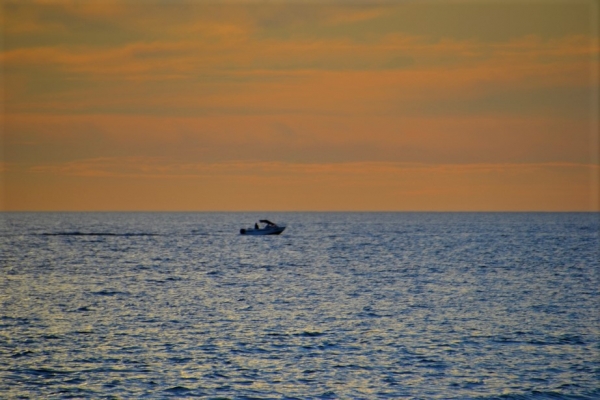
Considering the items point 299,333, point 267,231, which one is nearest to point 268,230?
point 267,231

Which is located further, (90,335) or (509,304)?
(509,304)

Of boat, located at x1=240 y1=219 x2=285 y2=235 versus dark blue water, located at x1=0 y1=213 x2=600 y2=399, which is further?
boat, located at x1=240 y1=219 x2=285 y2=235

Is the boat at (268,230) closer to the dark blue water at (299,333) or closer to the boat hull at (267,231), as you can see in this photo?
the boat hull at (267,231)

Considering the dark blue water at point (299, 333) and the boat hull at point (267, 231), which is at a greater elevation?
the boat hull at point (267, 231)

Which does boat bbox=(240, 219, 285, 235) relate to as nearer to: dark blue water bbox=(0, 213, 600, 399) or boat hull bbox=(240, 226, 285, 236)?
boat hull bbox=(240, 226, 285, 236)

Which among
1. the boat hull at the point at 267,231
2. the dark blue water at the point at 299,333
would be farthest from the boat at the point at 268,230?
the dark blue water at the point at 299,333

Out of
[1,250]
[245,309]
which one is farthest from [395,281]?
[1,250]

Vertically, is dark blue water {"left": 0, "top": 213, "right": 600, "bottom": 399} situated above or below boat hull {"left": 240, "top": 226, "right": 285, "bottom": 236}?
below

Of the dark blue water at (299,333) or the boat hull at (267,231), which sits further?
the boat hull at (267,231)

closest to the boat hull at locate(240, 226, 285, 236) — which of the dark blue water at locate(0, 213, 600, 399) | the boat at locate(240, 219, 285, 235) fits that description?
the boat at locate(240, 219, 285, 235)

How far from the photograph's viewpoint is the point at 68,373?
29203mm

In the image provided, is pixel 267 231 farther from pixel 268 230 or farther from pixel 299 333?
pixel 299 333

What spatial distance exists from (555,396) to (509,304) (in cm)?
2261

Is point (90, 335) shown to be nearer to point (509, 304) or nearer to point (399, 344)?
point (399, 344)
